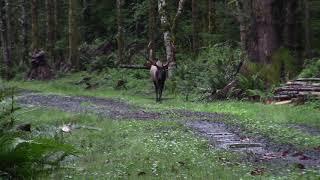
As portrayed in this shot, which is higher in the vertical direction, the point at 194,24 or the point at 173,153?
the point at 194,24

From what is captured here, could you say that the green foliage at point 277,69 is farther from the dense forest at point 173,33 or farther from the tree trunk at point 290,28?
the tree trunk at point 290,28

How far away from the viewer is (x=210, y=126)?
52.3 feet

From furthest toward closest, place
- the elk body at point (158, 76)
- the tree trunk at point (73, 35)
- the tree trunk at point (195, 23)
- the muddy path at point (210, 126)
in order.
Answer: the tree trunk at point (73, 35) < the tree trunk at point (195, 23) < the elk body at point (158, 76) < the muddy path at point (210, 126)

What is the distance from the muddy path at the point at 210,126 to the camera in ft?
36.7

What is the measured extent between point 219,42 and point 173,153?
89.0 feet

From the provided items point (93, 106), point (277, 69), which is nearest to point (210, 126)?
point (93, 106)

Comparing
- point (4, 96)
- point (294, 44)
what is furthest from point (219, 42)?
point (4, 96)

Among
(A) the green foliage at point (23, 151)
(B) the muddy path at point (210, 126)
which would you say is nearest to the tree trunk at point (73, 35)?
(B) the muddy path at point (210, 126)

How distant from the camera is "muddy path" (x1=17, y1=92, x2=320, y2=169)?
11.2 meters

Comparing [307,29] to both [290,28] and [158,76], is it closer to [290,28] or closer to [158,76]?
[290,28]

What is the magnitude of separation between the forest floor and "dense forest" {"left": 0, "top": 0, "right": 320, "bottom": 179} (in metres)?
0.04

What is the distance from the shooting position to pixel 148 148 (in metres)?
12.1

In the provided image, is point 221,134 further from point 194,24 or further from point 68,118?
point 194,24

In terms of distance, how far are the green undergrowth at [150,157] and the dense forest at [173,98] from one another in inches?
1.1
